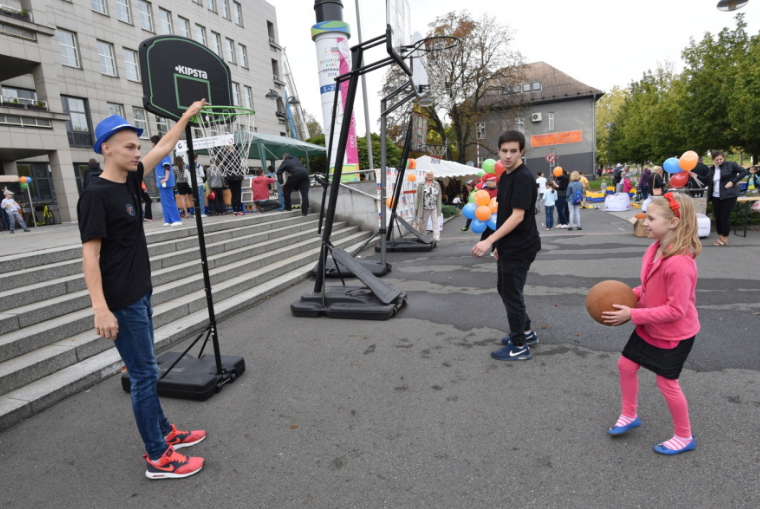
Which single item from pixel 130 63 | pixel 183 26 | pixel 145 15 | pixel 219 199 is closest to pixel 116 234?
pixel 219 199

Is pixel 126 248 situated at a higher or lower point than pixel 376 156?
lower

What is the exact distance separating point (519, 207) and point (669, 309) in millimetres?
1570

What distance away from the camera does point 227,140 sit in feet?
36.2

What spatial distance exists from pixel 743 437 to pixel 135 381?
372 centimetres

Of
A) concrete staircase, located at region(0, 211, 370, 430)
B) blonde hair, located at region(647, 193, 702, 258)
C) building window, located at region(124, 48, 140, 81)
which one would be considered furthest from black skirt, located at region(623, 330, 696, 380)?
building window, located at region(124, 48, 140, 81)

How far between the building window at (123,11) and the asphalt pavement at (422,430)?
28594mm

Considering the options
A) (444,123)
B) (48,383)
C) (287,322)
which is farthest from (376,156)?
(48,383)

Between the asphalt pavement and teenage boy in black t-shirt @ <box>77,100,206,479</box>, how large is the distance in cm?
27

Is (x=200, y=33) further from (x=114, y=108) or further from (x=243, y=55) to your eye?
(x=114, y=108)

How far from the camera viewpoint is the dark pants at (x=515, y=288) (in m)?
3.91

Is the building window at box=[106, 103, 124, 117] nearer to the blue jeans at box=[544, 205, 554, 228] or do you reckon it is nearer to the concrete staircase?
the concrete staircase

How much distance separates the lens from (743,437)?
271 cm

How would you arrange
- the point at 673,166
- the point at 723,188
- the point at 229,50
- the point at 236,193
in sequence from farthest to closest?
the point at 229,50
the point at 236,193
the point at 673,166
the point at 723,188

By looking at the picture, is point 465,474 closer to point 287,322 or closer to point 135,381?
point 135,381
